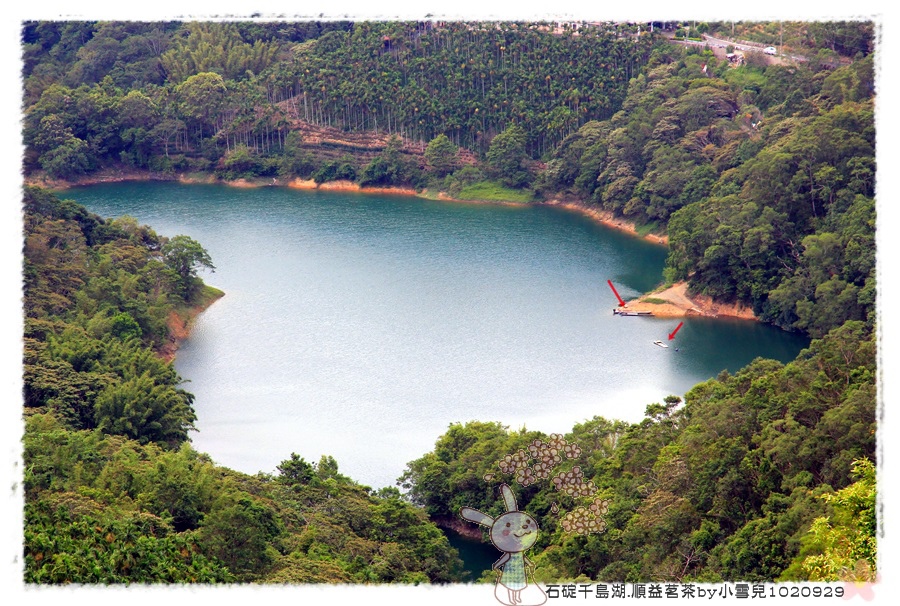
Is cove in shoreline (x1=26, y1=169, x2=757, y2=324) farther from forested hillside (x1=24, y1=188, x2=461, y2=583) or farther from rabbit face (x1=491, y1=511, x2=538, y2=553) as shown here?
rabbit face (x1=491, y1=511, x2=538, y2=553)

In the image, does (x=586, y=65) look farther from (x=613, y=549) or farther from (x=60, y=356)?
(x=613, y=549)

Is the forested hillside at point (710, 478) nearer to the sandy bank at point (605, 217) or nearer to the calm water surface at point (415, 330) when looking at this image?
the calm water surface at point (415, 330)

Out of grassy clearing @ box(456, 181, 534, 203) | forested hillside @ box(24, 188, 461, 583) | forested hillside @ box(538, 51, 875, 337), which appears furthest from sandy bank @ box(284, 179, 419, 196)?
forested hillside @ box(24, 188, 461, 583)

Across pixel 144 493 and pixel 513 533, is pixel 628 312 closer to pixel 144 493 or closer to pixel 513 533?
pixel 144 493

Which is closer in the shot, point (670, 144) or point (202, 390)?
point (202, 390)

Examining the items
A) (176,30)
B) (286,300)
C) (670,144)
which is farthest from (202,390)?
(176,30)

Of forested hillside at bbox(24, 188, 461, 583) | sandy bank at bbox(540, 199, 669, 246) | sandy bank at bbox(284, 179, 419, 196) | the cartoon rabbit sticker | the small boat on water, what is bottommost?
sandy bank at bbox(284, 179, 419, 196)
